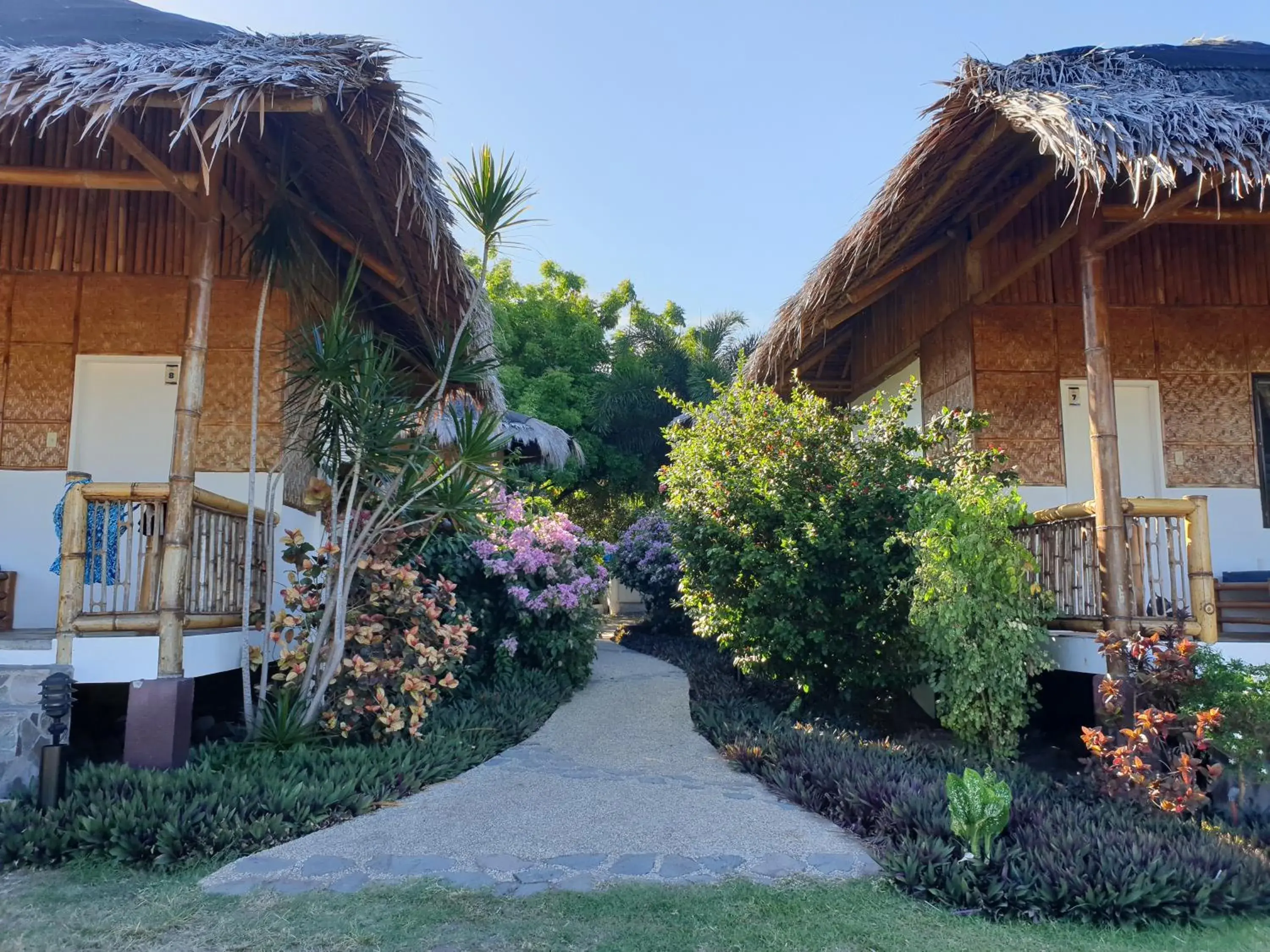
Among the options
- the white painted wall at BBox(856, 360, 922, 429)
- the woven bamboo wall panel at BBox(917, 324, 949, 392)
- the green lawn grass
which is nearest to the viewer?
the green lawn grass

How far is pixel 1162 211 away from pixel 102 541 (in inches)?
250

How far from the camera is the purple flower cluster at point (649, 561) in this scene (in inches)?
496

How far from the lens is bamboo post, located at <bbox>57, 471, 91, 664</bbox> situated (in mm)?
4730

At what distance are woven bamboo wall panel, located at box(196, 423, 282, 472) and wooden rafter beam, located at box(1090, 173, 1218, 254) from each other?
18.7ft

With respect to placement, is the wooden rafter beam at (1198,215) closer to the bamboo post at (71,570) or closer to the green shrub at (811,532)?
the green shrub at (811,532)

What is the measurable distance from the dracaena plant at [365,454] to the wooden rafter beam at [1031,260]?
4001 mm

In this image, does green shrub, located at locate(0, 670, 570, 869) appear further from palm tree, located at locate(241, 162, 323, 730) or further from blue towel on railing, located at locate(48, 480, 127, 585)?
blue towel on railing, located at locate(48, 480, 127, 585)

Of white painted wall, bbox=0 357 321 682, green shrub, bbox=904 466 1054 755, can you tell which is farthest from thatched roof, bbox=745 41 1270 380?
white painted wall, bbox=0 357 321 682

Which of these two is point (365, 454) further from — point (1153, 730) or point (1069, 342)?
point (1069, 342)

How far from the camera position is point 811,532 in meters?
6.35

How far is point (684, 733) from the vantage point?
668 cm

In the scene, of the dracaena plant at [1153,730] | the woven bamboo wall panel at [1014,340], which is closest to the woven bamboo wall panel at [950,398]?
the woven bamboo wall panel at [1014,340]

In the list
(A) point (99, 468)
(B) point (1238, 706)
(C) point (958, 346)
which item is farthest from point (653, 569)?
(B) point (1238, 706)

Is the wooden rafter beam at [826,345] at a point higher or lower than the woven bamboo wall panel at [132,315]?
higher
